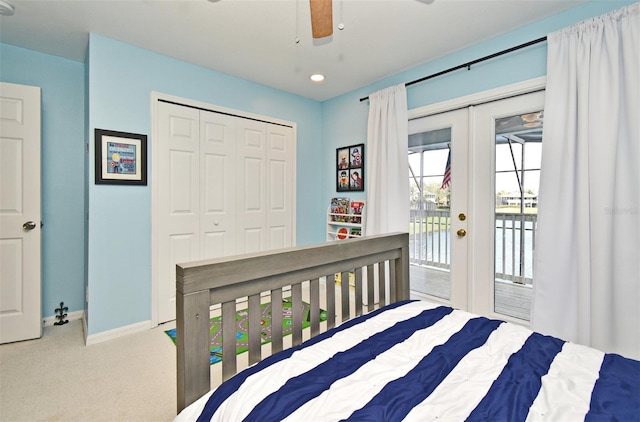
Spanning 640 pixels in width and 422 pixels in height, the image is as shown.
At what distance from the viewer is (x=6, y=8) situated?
2061mm

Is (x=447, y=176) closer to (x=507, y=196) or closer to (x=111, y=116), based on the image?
(x=507, y=196)

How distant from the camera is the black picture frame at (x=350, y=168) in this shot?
11.8 feet

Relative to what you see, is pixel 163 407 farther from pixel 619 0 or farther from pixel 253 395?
pixel 619 0

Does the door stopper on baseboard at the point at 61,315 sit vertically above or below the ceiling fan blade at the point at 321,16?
below

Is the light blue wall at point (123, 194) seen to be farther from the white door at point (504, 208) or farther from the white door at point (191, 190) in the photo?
the white door at point (504, 208)

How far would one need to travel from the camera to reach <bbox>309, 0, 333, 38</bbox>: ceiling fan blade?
Answer: 1.26 meters

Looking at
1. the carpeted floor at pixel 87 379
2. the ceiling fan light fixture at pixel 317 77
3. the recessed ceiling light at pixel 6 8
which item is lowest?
the carpeted floor at pixel 87 379

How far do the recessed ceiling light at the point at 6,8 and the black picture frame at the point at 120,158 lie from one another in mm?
891

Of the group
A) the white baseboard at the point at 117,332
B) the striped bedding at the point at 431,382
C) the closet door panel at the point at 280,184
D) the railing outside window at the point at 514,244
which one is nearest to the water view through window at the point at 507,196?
the railing outside window at the point at 514,244

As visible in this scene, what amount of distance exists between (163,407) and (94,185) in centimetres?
179

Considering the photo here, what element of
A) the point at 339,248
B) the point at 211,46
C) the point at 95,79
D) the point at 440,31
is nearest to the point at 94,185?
the point at 95,79

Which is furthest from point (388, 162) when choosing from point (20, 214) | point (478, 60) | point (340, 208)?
point (20, 214)

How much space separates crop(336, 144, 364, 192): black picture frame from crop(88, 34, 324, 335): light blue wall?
1637mm

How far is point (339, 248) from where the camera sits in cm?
150
